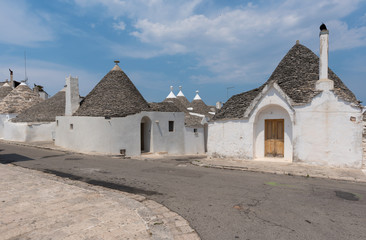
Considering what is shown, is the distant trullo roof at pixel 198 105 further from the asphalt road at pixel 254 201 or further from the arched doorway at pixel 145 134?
the asphalt road at pixel 254 201

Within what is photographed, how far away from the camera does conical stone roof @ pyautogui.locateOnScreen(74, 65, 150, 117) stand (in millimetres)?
18469

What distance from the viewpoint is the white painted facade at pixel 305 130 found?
32.4 ft

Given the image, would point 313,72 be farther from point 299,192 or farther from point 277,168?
point 299,192

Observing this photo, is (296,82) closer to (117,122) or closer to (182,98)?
(117,122)

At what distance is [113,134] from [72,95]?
5766 mm

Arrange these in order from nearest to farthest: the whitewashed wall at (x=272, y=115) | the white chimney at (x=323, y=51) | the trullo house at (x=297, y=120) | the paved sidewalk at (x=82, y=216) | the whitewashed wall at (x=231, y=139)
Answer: the paved sidewalk at (x=82, y=216) → the trullo house at (x=297, y=120) → the white chimney at (x=323, y=51) → the whitewashed wall at (x=272, y=115) → the whitewashed wall at (x=231, y=139)

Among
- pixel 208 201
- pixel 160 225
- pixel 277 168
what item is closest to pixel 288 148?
pixel 277 168

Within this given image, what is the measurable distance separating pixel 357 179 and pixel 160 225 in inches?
290

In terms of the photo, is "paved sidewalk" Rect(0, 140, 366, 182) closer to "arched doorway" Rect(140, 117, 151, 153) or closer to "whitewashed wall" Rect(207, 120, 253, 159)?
"whitewashed wall" Rect(207, 120, 253, 159)

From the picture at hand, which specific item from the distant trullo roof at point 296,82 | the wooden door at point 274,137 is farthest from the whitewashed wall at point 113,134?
the wooden door at point 274,137

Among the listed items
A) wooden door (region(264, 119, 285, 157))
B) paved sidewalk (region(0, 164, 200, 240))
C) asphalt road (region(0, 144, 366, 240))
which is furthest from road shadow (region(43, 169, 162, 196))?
wooden door (region(264, 119, 285, 157))

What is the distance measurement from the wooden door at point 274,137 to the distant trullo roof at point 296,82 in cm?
141

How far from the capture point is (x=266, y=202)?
571 cm

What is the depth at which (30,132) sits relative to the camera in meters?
24.2
